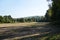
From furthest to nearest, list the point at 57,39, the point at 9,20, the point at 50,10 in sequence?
the point at 9,20 < the point at 50,10 < the point at 57,39

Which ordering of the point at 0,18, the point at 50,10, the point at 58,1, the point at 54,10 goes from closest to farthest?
the point at 58,1
the point at 54,10
the point at 50,10
the point at 0,18

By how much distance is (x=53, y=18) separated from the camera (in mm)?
41156

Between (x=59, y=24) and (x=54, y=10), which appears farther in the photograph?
(x=54, y=10)

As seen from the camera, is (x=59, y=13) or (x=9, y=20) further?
(x=9, y=20)

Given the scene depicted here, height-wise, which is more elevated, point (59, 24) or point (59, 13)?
point (59, 13)

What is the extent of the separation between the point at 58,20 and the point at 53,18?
149 inches

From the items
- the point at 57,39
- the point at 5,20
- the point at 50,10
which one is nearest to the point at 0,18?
the point at 5,20

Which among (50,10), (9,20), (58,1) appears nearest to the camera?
(58,1)

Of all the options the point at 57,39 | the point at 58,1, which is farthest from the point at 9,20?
the point at 57,39

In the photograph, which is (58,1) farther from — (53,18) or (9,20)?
(9,20)

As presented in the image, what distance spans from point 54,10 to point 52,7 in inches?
35.2

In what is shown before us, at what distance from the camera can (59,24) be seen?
35.8m

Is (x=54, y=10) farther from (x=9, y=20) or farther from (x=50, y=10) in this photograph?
(x=9, y=20)

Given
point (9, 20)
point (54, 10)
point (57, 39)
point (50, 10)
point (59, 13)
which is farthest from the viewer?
point (9, 20)
